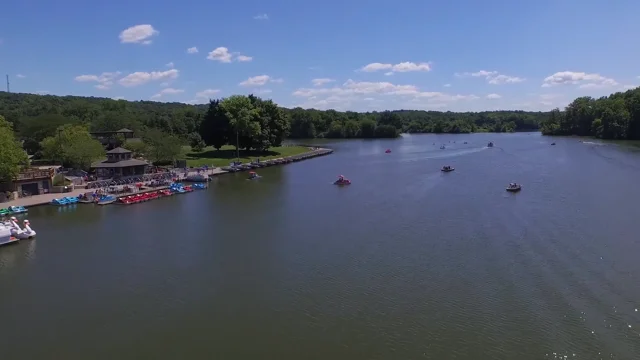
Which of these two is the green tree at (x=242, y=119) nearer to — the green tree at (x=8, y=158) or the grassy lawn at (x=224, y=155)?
the grassy lawn at (x=224, y=155)

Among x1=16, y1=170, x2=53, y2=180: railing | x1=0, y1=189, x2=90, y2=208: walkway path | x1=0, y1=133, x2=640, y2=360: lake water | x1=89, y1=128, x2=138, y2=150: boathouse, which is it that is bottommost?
x1=0, y1=133, x2=640, y2=360: lake water

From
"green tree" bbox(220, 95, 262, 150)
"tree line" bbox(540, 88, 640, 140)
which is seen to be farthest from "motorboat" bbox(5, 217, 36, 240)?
"tree line" bbox(540, 88, 640, 140)

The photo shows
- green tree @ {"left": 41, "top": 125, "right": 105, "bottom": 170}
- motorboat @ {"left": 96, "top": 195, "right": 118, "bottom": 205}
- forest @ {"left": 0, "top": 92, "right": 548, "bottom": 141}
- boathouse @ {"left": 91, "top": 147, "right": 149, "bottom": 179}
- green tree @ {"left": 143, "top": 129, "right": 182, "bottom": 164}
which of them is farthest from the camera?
forest @ {"left": 0, "top": 92, "right": 548, "bottom": 141}

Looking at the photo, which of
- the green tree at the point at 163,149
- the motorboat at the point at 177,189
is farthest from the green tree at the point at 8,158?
the green tree at the point at 163,149

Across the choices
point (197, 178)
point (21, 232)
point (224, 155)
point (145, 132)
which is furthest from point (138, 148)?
point (21, 232)

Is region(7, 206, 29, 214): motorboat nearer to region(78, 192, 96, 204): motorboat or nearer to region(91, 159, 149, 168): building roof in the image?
region(78, 192, 96, 204): motorboat

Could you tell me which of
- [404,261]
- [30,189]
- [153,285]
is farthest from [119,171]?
[404,261]

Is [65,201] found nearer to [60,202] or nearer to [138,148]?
[60,202]
